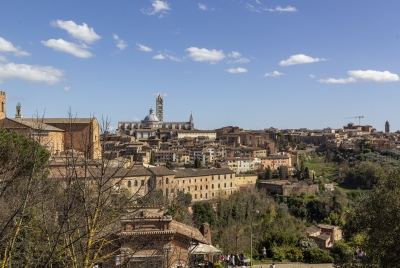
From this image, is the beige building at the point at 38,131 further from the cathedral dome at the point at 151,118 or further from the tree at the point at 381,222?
the cathedral dome at the point at 151,118

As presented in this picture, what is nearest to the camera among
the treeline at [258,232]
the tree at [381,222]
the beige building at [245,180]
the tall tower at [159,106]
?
the tree at [381,222]

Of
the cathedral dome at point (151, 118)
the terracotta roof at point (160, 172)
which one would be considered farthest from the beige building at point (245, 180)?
the cathedral dome at point (151, 118)

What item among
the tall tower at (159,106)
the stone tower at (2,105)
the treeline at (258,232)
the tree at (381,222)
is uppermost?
the tall tower at (159,106)

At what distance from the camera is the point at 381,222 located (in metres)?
10.5

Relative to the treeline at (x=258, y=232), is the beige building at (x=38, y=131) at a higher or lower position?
higher

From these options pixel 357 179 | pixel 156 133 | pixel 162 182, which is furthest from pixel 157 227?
pixel 156 133

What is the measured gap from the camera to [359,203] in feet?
44.2

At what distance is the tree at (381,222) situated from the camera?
9.88m

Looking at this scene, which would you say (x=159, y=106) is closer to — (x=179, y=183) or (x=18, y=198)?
(x=179, y=183)

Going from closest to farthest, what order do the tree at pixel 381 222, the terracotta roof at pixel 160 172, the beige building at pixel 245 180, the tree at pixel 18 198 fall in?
the tree at pixel 18 198 → the tree at pixel 381 222 → the terracotta roof at pixel 160 172 → the beige building at pixel 245 180

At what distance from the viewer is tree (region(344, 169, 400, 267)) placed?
988cm

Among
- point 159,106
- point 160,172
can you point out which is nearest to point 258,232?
point 160,172

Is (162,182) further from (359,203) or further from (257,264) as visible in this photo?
(359,203)

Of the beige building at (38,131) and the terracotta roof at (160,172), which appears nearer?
the beige building at (38,131)
